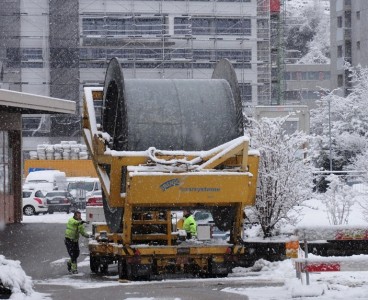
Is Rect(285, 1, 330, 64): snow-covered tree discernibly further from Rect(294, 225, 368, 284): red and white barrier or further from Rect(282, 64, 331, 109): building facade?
Rect(294, 225, 368, 284): red and white barrier

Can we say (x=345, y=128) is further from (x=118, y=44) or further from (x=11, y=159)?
(x=11, y=159)

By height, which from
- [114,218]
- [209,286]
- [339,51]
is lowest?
[209,286]

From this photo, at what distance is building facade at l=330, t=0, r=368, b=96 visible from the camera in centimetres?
8825

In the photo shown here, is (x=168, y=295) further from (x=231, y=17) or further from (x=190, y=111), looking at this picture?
(x=231, y=17)

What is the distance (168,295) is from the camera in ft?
49.4

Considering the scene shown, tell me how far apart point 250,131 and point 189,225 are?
11.3ft

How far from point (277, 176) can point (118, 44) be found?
2257 inches

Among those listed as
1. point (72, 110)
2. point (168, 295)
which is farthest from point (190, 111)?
point (72, 110)

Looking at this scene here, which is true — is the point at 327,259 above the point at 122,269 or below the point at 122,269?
above

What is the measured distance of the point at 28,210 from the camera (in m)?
50.0

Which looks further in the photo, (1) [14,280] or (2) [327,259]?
(1) [14,280]

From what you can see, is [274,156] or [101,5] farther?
[101,5]

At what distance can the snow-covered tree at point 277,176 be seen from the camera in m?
24.2

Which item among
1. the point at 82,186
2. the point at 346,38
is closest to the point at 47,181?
the point at 82,186
